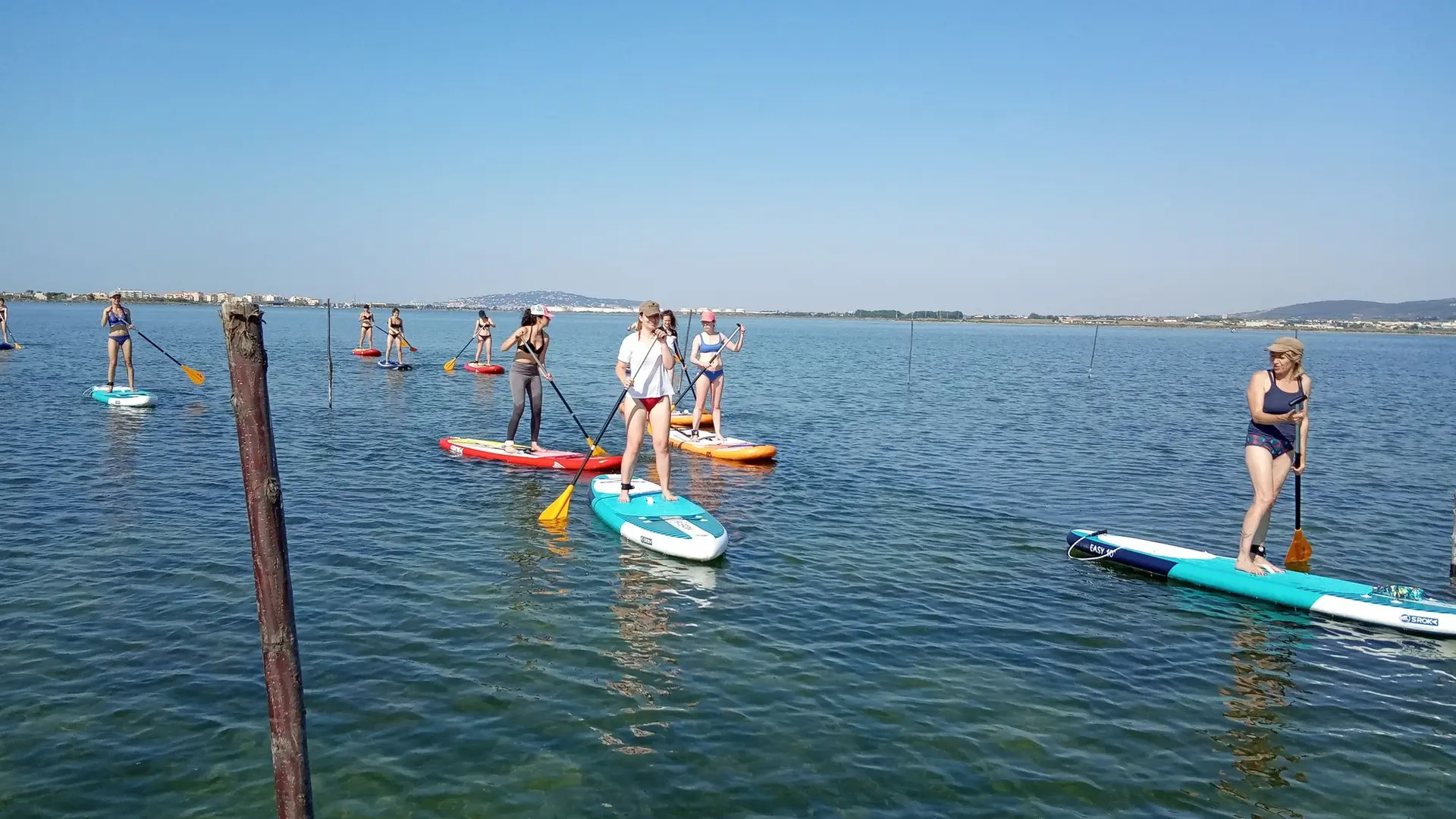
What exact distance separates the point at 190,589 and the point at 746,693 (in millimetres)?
6282

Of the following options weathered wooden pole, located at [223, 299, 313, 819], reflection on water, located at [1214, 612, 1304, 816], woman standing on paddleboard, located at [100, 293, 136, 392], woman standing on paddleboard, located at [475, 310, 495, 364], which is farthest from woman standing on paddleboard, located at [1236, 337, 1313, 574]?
woman standing on paddleboard, located at [475, 310, 495, 364]

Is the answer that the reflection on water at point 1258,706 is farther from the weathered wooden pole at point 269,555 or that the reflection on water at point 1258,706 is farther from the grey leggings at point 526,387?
the grey leggings at point 526,387

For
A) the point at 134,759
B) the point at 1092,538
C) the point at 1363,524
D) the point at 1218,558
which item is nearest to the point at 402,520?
the point at 134,759

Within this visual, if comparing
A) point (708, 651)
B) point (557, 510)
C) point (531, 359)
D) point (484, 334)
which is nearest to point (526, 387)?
point (531, 359)

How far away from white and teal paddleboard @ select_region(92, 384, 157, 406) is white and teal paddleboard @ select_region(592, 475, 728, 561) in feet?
52.4

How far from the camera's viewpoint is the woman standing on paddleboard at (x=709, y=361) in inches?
743

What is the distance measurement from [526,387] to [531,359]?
3.32 ft

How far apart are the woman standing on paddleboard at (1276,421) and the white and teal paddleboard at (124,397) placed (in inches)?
975

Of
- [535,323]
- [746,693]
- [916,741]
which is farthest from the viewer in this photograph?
[535,323]

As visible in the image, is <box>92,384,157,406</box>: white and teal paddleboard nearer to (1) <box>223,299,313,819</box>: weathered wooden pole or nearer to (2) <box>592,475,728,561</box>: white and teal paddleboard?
(2) <box>592,475,728,561</box>: white and teal paddleboard

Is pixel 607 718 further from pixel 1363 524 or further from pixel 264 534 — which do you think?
pixel 1363 524

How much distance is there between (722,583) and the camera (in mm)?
10625

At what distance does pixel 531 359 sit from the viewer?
16219 millimetres

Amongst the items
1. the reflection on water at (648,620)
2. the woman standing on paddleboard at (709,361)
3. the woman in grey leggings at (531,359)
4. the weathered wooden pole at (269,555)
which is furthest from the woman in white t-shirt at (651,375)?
the weathered wooden pole at (269,555)
